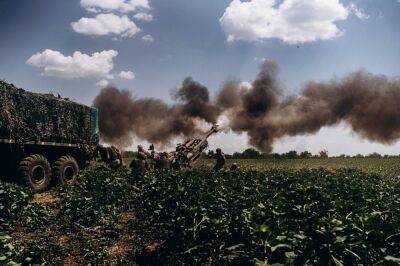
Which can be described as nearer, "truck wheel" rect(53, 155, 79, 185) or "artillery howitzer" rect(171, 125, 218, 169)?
"truck wheel" rect(53, 155, 79, 185)

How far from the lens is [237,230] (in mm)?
7254

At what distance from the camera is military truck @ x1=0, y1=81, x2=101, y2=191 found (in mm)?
13000

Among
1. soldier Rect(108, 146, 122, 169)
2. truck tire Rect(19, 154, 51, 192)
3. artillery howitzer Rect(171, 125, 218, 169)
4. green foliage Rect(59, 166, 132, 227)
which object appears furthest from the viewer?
artillery howitzer Rect(171, 125, 218, 169)

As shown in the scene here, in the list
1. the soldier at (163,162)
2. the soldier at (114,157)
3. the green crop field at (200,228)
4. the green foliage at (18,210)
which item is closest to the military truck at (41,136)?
the green crop field at (200,228)

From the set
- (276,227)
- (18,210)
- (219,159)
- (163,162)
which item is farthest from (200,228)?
(219,159)

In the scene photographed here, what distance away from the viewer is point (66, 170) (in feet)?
53.2

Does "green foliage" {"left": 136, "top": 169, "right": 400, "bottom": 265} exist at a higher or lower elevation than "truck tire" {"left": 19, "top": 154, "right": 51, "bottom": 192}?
lower

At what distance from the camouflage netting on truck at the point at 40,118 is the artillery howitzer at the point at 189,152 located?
611 cm

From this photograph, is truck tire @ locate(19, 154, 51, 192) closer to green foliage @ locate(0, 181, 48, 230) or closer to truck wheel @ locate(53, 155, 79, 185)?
truck wheel @ locate(53, 155, 79, 185)

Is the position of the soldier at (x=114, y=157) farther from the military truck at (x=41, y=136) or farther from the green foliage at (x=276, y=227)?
the green foliage at (x=276, y=227)

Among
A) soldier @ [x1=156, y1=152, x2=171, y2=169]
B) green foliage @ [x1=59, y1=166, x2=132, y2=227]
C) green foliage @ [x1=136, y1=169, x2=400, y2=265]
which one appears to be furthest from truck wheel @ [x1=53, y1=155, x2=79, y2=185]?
soldier @ [x1=156, y1=152, x2=171, y2=169]

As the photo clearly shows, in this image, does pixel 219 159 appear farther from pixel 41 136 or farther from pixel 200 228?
pixel 200 228

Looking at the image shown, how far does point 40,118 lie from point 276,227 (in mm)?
10719

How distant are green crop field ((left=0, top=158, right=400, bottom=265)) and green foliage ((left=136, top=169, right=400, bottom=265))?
18 mm
